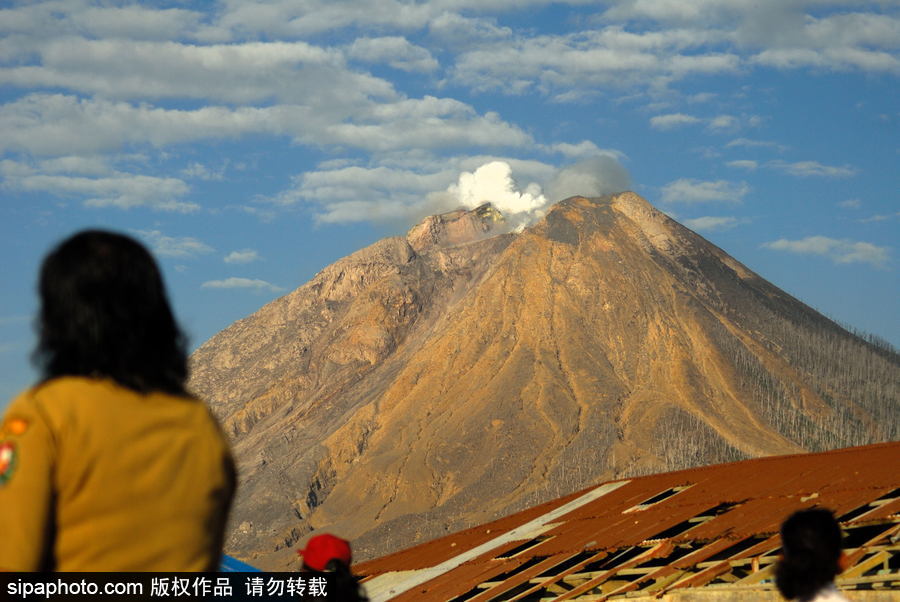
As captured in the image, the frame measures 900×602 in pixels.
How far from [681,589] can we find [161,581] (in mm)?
15077

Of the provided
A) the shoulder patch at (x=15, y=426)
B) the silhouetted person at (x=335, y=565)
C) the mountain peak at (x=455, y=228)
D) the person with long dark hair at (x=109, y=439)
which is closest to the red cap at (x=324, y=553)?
the silhouetted person at (x=335, y=565)

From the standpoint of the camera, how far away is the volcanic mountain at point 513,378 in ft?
332

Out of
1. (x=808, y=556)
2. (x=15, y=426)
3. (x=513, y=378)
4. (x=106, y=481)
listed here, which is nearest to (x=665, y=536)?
(x=808, y=556)

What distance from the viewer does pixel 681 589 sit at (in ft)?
54.1

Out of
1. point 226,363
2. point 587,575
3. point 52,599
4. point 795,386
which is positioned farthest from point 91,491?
point 226,363

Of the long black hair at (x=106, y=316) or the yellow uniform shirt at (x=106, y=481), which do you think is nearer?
the yellow uniform shirt at (x=106, y=481)

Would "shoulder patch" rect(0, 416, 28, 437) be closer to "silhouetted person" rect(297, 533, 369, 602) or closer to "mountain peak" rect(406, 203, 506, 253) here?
"silhouetted person" rect(297, 533, 369, 602)

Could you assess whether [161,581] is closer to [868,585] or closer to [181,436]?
[181,436]

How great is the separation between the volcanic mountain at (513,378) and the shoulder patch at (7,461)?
8699cm

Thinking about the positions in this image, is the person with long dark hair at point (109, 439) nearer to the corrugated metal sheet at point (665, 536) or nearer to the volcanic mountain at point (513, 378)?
the corrugated metal sheet at point (665, 536)

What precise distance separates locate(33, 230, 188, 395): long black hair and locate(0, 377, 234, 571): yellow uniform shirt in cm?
7

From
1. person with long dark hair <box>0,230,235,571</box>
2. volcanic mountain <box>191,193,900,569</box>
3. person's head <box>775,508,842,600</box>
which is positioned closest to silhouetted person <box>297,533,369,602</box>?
person's head <box>775,508,842,600</box>

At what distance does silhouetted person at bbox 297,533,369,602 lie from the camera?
13.7 feet

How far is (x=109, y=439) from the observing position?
2363 millimetres
